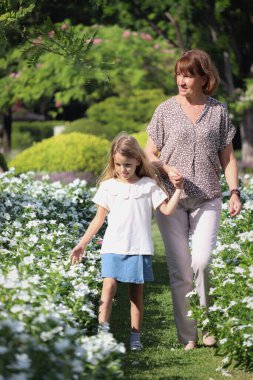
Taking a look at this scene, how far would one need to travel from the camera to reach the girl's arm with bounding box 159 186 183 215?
5.71 metres

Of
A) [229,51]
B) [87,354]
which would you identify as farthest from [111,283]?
[229,51]

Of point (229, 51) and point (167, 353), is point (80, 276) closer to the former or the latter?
point (167, 353)

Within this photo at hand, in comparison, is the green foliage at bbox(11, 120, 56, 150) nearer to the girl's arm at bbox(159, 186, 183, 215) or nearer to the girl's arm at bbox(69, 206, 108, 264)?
the girl's arm at bbox(69, 206, 108, 264)

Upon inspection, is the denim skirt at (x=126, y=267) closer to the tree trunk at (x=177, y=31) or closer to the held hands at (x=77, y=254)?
the held hands at (x=77, y=254)

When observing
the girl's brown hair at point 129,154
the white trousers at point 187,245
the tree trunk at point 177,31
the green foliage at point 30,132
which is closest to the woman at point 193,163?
the white trousers at point 187,245

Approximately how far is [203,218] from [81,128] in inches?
621

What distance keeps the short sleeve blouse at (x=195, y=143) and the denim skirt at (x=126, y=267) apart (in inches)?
20.6

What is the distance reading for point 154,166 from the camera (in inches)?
233

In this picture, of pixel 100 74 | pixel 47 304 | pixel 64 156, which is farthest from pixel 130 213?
pixel 100 74

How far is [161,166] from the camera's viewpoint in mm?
5965

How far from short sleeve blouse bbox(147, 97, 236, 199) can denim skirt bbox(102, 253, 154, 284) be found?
0.52m

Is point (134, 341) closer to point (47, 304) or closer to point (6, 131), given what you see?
point (47, 304)

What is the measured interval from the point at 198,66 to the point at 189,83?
0.40ft

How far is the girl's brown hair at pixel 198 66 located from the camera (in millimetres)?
5914
